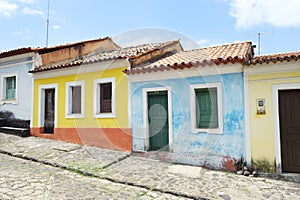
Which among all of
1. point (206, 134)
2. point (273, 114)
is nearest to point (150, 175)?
point (206, 134)

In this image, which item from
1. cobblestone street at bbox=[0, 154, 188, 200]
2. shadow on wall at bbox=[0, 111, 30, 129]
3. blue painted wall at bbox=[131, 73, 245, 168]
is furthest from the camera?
shadow on wall at bbox=[0, 111, 30, 129]

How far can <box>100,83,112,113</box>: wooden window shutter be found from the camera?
28.8ft

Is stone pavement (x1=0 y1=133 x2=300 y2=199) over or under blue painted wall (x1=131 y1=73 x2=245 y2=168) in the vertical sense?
under

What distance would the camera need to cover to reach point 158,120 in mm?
7707

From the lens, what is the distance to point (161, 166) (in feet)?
22.2

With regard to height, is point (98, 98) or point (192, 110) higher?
point (98, 98)

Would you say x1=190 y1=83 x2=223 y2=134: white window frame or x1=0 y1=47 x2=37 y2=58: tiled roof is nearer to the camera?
x1=190 y1=83 x2=223 y2=134: white window frame

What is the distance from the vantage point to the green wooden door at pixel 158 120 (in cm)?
759

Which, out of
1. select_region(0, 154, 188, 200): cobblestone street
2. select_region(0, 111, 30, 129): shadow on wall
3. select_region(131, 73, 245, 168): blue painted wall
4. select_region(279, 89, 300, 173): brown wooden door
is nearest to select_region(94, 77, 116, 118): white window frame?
select_region(131, 73, 245, 168): blue painted wall

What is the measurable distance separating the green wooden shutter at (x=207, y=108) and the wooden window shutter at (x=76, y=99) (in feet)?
17.1

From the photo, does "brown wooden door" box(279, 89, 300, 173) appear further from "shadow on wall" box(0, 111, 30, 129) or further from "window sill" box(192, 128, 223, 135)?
"shadow on wall" box(0, 111, 30, 129)

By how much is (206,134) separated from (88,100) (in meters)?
4.81

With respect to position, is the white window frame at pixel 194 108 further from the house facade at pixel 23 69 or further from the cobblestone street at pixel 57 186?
the house facade at pixel 23 69

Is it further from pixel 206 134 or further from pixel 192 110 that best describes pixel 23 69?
pixel 206 134
